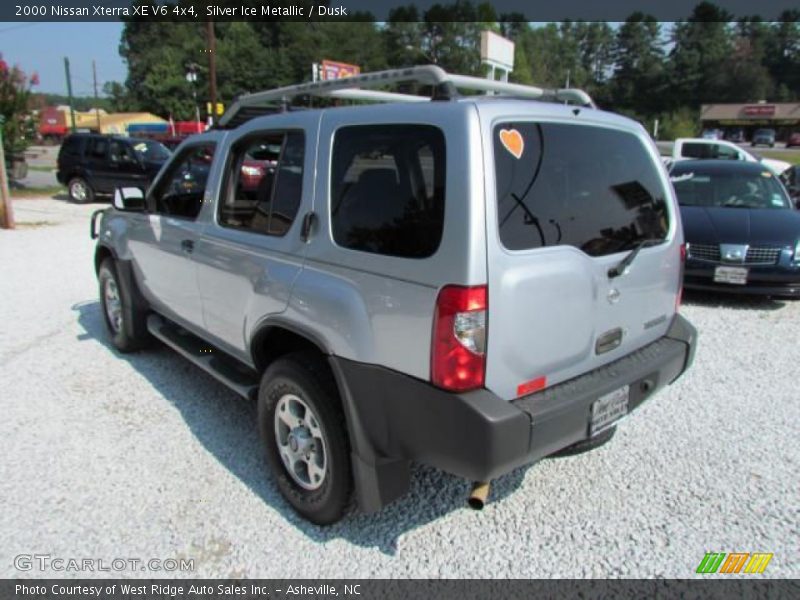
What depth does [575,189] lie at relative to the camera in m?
Answer: 2.43

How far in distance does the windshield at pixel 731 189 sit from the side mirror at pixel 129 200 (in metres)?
6.16

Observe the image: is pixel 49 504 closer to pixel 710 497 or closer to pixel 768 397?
pixel 710 497

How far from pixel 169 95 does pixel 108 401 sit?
70.0m

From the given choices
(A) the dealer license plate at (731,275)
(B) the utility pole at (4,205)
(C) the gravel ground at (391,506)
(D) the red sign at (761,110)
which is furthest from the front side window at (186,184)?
(D) the red sign at (761,110)

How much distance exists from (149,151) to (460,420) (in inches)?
651

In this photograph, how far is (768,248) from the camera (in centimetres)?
605

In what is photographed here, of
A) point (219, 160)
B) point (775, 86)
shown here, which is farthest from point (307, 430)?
point (775, 86)

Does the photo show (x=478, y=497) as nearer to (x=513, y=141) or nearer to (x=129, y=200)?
(x=513, y=141)

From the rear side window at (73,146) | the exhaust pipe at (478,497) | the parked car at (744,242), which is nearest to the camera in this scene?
the exhaust pipe at (478,497)

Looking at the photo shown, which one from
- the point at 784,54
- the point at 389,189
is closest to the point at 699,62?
the point at 784,54

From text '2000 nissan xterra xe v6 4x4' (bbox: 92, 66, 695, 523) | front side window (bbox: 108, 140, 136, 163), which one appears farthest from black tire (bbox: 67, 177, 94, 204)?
text '2000 nissan xterra xe v6 4x4' (bbox: 92, 66, 695, 523)

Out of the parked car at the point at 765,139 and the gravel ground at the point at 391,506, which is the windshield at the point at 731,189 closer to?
the gravel ground at the point at 391,506

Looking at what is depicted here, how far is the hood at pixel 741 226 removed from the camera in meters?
6.12

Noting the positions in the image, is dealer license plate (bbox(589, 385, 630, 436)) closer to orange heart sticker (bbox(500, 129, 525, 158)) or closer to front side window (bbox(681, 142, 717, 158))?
orange heart sticker (bbox(500, 129, 525, 158))
